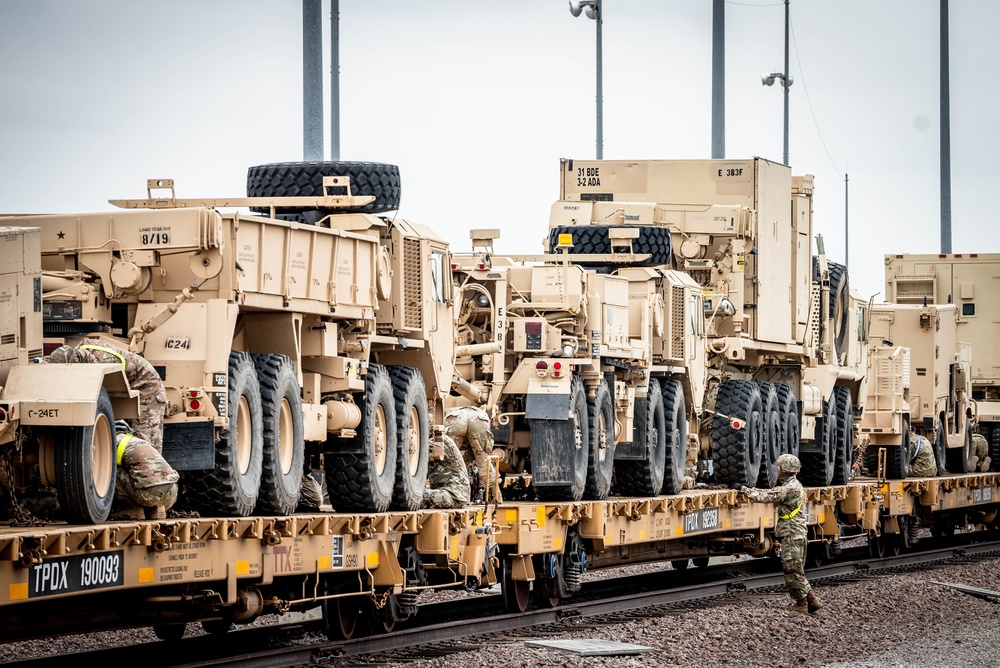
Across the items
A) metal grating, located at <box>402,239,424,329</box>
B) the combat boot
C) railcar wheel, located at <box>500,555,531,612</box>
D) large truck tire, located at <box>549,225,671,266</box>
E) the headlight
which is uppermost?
large truck tire, located at <box>549,225,671,266</box>

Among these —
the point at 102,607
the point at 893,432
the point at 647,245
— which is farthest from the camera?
the point at 893,432

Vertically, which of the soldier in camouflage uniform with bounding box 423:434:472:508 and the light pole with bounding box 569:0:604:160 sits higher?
the light pole with bounding box 569:0:604:160

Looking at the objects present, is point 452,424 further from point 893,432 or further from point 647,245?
point 893,432

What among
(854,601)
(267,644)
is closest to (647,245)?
(854,601)

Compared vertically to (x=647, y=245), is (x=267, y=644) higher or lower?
lower

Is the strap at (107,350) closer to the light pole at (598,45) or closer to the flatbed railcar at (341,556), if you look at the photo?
the flatbed railcar at (341,556)

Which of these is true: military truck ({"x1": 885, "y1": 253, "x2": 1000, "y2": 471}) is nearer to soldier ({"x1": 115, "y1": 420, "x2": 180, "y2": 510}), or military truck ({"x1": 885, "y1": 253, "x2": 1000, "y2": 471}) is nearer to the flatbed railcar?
the flatbed railcar

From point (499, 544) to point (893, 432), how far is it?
14325 mm

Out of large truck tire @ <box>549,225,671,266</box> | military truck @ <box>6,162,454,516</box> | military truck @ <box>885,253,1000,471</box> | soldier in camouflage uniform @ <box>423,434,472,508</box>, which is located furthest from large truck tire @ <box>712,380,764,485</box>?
military truck @ <box>885,253,1000,471</box>

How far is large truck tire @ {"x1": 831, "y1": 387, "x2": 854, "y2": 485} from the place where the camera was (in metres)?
27.8

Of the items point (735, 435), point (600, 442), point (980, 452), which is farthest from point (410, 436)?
point (980, 452)

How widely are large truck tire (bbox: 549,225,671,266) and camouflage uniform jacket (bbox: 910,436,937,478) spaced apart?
10.0 m

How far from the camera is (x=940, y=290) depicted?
36.2 metres

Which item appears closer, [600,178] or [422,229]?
[422,229]
